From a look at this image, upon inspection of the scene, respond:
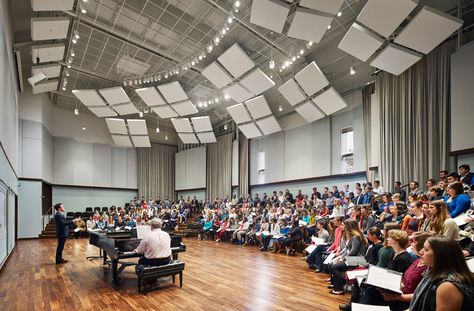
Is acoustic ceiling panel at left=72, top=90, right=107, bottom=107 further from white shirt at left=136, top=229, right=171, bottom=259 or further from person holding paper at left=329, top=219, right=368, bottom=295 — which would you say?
person holding paper at left=329, top=219, right=368, bottom=295

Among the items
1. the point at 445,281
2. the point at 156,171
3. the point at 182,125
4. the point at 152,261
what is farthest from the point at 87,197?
the point at 445,281

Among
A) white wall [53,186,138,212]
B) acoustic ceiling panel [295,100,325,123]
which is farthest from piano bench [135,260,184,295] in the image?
white wall [53,186,138,212]

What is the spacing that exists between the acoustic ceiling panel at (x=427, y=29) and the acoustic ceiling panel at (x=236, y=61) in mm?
3677

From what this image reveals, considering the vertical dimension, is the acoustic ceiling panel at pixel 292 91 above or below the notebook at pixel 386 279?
above

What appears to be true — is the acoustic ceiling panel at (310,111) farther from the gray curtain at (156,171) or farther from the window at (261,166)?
the gray curtain at (156,171)

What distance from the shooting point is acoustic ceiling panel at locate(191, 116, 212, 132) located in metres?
13.7

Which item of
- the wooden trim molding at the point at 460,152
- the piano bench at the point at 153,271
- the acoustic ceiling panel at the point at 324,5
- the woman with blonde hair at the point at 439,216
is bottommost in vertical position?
the piano bench at the point at 153,271

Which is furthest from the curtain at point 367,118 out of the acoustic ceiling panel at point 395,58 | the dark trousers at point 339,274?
the dark trousers at point 339,274

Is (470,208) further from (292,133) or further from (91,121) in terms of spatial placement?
(91,121)

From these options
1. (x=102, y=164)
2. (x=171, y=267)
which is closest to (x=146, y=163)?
(x=102, y=164)

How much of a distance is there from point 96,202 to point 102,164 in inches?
83.1

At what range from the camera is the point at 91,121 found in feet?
54.2

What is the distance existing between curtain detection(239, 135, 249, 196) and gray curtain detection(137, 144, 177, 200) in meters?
5.94

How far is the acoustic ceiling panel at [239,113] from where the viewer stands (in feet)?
38.6
